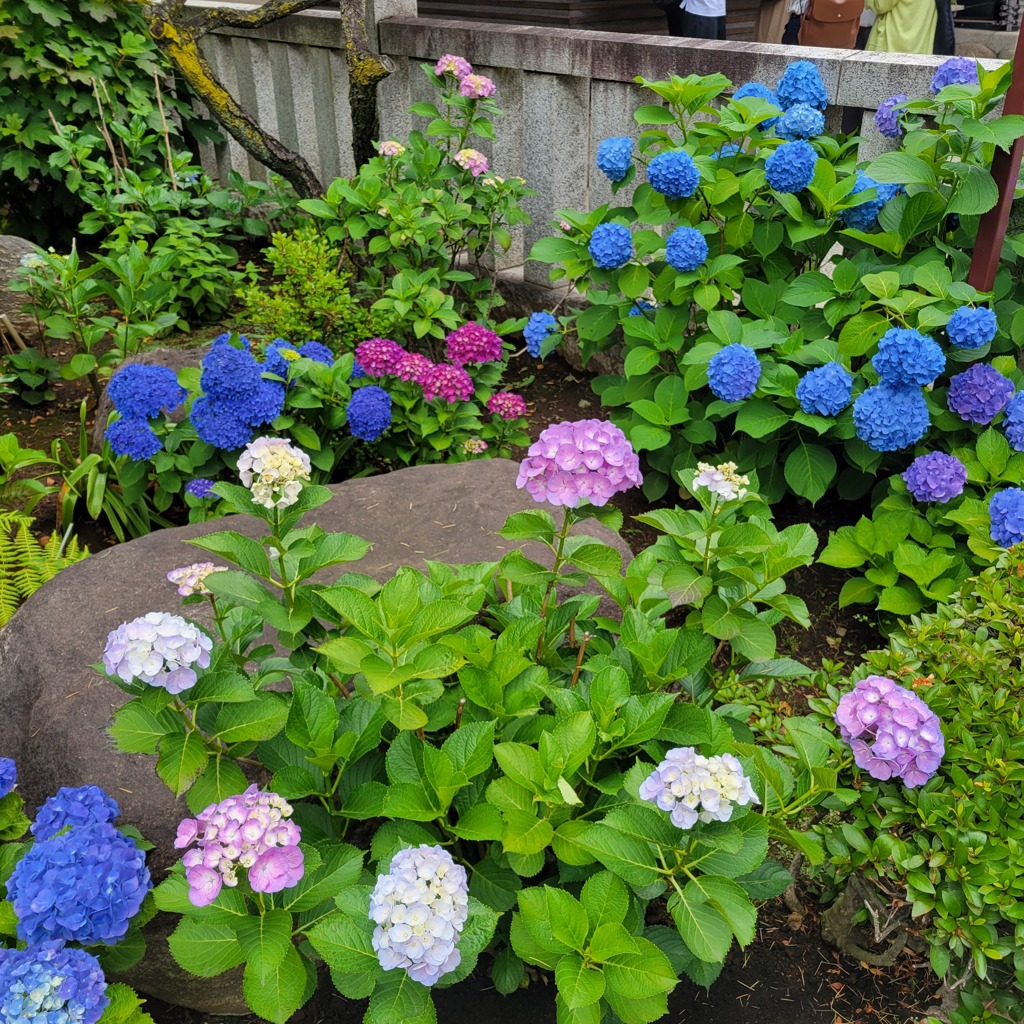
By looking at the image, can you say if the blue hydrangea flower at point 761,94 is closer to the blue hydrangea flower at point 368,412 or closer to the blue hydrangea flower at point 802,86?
the blue hydrangea flower at point 802,86

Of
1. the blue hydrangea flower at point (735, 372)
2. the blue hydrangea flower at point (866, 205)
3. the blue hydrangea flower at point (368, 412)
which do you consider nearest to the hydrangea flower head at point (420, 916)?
the blue hydrangea flower at point (735, 372)

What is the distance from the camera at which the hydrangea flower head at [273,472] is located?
4.93 feet

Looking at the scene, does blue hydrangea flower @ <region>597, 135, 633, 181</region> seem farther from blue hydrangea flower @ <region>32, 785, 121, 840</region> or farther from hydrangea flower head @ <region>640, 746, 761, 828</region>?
blue hydrangea flower @ <region>32, 785, 121, 840</region>

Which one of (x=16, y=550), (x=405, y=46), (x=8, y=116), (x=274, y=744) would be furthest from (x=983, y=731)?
(x=8, y=116)

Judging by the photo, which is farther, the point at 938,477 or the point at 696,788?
the point at 938,477

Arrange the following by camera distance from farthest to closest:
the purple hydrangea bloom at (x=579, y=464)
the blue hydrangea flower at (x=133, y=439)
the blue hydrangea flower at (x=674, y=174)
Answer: the blue hydrangea flower at (x=133, y=439) → the blue hydrangea flower at (x=674, y=174) → the purple hydrangea bloom at (x=579, y=464)

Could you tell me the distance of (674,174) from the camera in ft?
9.12

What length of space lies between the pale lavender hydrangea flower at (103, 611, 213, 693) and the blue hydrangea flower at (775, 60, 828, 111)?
8.30 feet

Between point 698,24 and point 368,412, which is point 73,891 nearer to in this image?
point 368,412

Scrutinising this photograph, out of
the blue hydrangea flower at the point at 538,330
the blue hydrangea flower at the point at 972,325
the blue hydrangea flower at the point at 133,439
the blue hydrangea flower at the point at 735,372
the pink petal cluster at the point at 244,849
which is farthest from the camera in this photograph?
the blue hydrangea flower at the point at 538,330

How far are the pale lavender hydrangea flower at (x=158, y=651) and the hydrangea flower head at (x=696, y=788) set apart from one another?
2.19 feet

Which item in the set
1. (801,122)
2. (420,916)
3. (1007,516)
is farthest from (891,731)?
(801,122)

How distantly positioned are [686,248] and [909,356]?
738 millimetres

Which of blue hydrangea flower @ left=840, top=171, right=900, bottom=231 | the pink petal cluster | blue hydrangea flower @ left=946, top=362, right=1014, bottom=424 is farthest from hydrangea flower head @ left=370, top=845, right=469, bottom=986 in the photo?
blue hydrangea flower @ left=840, top=171, right=900, bottom=231
